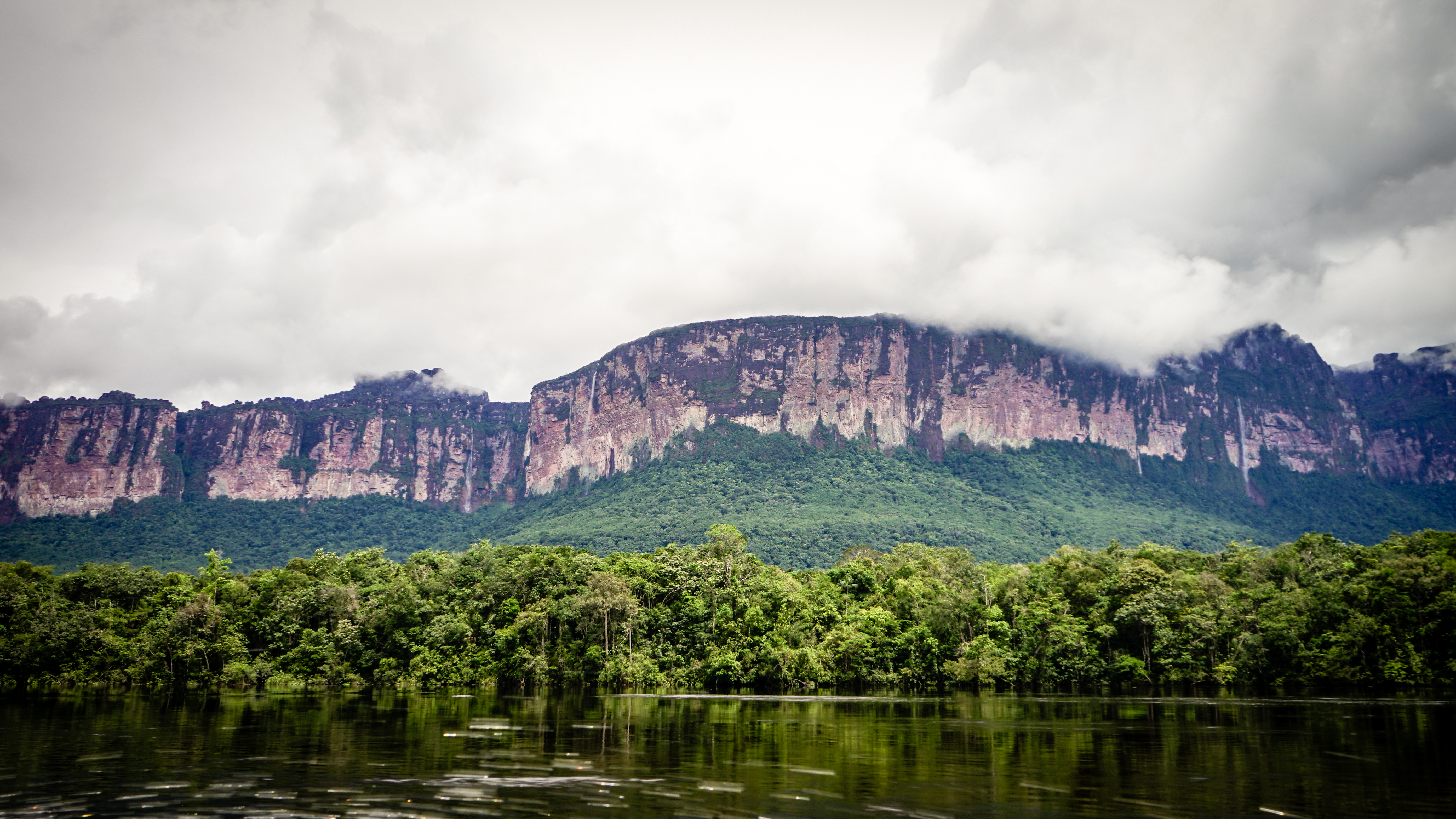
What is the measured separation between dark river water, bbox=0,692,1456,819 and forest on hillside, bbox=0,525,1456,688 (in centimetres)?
2218

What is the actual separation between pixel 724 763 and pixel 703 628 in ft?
147

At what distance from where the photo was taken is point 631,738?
29828 millimetres

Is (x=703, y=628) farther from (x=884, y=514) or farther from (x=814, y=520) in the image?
(x=884, y=514)

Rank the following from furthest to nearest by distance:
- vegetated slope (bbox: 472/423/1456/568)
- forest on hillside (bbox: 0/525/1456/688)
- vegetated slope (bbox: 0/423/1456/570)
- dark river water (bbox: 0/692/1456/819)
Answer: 1. vegetated slope (bbox: 0/423/1456/570)
2. vegetated slope (bbox: 472/423/1456/568)
3. forest on hillside (bbox: 0/525/1456/688)
4. dark river water (bbox: 0/692/1456/819)

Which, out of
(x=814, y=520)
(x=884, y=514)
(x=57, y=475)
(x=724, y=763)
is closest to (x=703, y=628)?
(x=724, y=763)

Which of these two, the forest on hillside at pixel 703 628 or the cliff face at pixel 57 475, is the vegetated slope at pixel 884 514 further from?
the cliff face at pixel 57 475

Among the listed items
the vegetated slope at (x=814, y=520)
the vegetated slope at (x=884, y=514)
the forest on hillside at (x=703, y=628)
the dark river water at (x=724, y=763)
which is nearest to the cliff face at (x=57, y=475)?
the vegetated slope at (x=814, y=520)

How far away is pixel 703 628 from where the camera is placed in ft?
222

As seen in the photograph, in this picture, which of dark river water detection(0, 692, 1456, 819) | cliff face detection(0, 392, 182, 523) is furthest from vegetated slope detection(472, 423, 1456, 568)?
dark river water detection(0, 692, 1456, 819)

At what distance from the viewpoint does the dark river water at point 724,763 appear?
57.0 ft

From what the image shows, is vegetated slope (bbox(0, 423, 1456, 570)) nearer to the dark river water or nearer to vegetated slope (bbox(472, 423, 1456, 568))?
vegetated slope (bbox(472, 423, 1456, 568))

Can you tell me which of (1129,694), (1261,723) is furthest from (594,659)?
(1261,723)

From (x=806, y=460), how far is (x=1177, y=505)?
262 ft

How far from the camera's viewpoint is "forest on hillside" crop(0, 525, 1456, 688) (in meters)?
64.5
